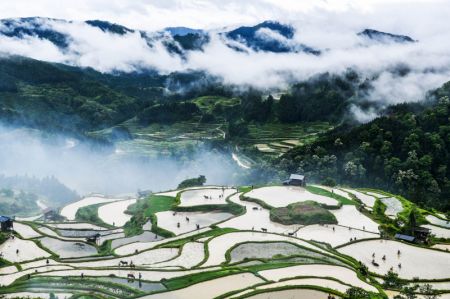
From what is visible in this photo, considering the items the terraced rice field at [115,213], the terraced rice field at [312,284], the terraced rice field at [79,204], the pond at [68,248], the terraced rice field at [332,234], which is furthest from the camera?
the terraced rice field at [79,204]

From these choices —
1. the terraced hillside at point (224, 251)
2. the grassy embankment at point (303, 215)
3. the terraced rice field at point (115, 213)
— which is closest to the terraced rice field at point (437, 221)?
the terraced hillside at point (224, 251)

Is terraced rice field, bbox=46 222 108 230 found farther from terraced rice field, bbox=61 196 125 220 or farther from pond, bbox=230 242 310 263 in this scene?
pond, bbox=230 242 310 263

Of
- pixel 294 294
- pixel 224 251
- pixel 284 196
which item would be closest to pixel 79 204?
pixel 284 196

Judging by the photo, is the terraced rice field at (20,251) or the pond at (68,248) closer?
the terraced rice field at (20,251)

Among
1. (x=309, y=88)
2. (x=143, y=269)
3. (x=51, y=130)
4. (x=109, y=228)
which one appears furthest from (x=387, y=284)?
(x=51, y=130)

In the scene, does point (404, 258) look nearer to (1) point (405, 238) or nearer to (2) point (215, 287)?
(1) point (405, 238)

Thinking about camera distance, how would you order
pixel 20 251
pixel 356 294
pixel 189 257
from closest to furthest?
pixel 356 294 → pixel 189 257 → pixel 20 251

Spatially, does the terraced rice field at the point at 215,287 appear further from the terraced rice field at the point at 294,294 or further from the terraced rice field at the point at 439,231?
the terraced rice field at the point at 439,231
